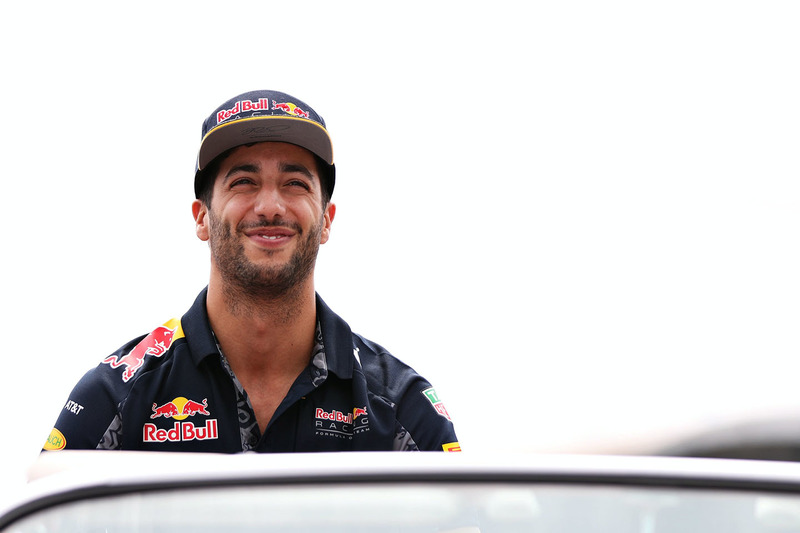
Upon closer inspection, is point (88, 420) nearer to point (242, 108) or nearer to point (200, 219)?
point (200, 219)

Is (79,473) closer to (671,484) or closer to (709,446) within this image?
(671,484)

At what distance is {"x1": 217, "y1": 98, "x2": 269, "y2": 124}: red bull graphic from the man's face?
122mm

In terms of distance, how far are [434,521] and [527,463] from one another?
0.49 ft

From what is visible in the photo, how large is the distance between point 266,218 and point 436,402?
0.88 metres

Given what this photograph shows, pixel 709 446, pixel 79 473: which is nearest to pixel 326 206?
pixel 709 446

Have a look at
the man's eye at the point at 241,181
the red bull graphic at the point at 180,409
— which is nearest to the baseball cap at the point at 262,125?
the man's eye at the point at 241,181

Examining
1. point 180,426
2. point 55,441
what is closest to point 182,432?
point 180,426

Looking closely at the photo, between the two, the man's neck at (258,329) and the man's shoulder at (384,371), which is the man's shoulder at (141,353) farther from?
the man's shoulder at (384,371)

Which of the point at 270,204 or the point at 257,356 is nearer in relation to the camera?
the point at 270,204

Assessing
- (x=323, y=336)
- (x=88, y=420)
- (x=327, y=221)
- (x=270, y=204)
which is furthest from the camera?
(x=327, y=221)

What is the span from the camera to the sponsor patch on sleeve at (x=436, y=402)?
2.91 metres

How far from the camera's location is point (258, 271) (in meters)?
2.80

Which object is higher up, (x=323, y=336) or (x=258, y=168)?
(x=258, y=168)

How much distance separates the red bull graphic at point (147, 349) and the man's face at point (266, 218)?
277 millimetres
